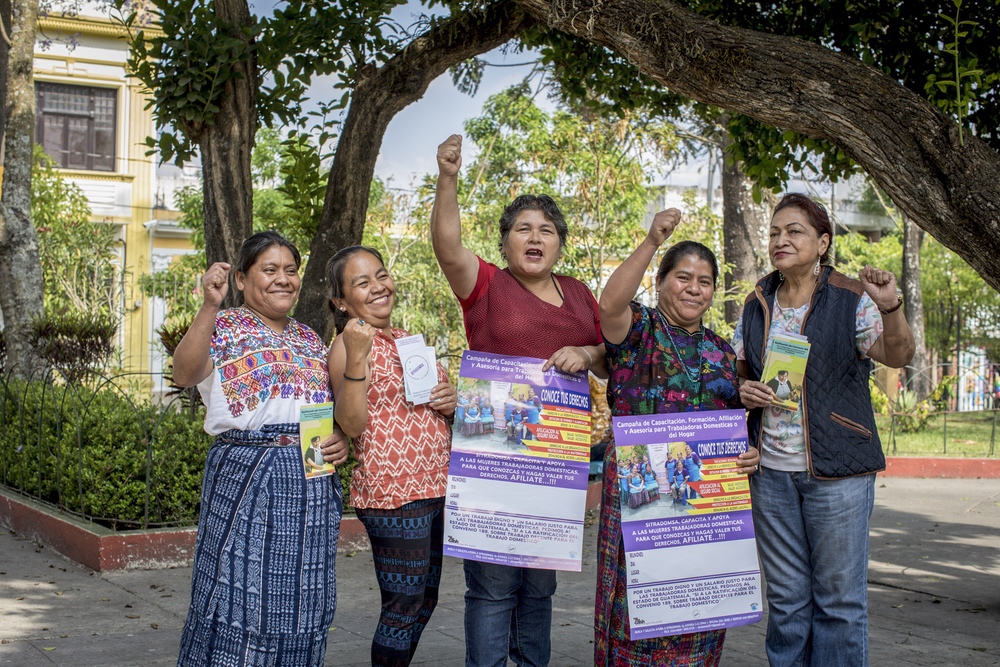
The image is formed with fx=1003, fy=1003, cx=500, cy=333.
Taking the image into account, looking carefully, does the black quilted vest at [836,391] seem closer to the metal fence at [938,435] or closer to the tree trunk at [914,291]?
the metal fence at [938,435]

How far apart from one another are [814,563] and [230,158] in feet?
15.5

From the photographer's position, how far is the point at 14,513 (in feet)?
25.2

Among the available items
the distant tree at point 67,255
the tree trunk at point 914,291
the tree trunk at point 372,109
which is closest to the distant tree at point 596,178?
the tree trunk at point 372,109

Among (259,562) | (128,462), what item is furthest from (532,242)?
(128,462)

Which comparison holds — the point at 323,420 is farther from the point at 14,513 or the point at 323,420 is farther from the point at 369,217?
the point at 369,217

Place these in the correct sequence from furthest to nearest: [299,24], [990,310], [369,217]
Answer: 1. [990,310]
2. [369,217]
3. [299,24]

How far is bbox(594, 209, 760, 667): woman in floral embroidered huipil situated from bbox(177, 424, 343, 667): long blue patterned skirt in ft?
3.27

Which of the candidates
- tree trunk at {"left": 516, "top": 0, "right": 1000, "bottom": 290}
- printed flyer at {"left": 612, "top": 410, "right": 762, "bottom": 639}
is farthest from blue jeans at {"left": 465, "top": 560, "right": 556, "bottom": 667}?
tree trunk at {"left": 516, "top": 0, "right": 1000, "bottom": 290}

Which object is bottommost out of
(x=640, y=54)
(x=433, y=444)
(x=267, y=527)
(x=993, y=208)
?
(x=267, y=527)

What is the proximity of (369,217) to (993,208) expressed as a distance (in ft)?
34.7

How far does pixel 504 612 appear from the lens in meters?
3.58

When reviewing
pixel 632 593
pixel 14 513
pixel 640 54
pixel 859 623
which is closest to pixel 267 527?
pixel 632 593

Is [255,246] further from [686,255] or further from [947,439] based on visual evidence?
[947,439]

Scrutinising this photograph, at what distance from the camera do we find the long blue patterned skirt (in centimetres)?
323
